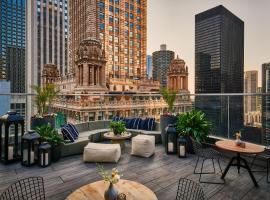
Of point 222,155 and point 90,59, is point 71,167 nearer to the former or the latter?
point 222,155

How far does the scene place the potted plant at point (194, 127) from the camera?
17.3 ft

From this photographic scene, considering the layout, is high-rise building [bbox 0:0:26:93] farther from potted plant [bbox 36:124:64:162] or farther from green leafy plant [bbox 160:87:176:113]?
green leafy plant [bbox 160:87:176:113]

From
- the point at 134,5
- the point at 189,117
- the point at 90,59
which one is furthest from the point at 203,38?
the point at 189,117

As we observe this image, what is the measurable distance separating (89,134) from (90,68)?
33978 mm

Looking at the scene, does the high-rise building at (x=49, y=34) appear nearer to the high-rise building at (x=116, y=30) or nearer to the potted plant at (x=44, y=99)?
the high-rise building at (x=116, y=30)

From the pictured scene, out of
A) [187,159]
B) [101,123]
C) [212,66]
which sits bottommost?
[187,159]

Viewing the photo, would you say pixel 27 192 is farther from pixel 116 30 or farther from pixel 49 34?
pixel 49 34

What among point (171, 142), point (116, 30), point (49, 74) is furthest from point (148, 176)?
point (49, 74)

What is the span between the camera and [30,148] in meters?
4.42

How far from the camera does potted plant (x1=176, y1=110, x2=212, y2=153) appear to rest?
5266mm

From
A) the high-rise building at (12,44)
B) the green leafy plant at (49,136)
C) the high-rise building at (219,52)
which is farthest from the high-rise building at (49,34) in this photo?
the green leafy plant at (49,136)

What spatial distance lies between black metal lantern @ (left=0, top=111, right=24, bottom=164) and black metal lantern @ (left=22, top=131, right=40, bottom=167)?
1.06ft

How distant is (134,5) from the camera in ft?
200

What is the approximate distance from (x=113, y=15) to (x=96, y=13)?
5.66 metres
